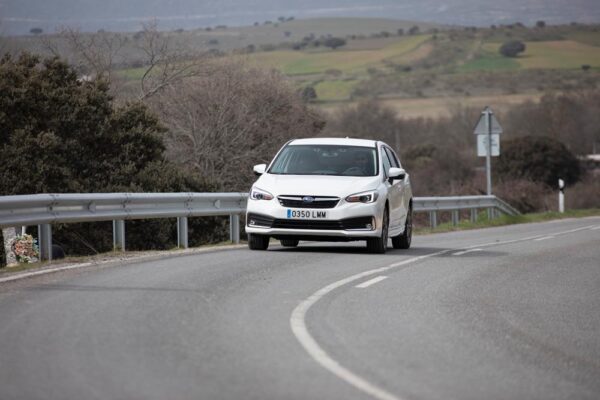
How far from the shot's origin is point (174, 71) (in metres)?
47.2

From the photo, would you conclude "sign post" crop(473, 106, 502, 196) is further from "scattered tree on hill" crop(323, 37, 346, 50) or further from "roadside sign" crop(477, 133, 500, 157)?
"scattered tree on hill" crop(323, 37, 346, 50)

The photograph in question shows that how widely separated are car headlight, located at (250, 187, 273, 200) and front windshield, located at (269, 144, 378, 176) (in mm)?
700

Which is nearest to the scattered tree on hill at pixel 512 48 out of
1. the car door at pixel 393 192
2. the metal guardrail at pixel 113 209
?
the metal guardrail at pixel 113 209

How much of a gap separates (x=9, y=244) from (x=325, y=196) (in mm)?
3974

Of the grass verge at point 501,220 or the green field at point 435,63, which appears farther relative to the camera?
the green field at point 435,63

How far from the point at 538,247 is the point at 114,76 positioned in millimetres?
29077

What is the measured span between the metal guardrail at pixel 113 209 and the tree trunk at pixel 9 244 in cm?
32

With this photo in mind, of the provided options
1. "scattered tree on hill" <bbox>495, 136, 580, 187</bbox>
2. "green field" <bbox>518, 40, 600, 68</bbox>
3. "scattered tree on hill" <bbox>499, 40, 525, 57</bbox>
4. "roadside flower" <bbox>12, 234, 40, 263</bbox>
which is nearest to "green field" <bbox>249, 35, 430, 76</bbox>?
"scattered tree on hill" <bbox>499, 40, 525, 57</bbox>

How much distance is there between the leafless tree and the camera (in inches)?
1785

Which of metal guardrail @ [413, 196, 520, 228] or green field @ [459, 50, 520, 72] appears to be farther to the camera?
green field @ [459, 50, 520, 72]

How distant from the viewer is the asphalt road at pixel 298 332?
718 centimetres

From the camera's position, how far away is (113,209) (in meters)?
17.2

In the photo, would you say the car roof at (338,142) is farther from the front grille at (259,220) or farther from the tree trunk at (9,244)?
the tree trunk at (9,244)

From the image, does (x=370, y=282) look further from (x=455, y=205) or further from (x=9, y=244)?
(x=455, y=205)
